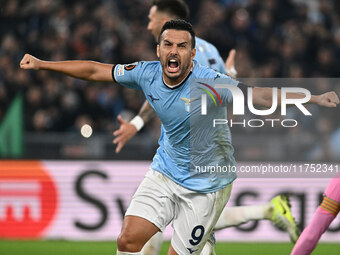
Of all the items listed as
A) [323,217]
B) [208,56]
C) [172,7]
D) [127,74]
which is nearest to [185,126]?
[127,74]

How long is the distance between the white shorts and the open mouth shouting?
3.03 ft

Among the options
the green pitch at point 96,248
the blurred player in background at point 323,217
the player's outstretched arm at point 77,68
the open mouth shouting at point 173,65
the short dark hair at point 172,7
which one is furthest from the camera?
the green pitch at point 96,248

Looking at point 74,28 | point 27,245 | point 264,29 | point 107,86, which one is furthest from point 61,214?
point 264,29

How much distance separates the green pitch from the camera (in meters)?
8.09

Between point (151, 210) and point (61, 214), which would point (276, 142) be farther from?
point (151, 210)

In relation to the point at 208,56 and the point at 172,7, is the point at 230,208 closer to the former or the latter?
the point at 208,56

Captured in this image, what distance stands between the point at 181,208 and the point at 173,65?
3.80ft

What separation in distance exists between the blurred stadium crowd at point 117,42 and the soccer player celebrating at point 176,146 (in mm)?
6039

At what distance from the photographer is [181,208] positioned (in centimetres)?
558

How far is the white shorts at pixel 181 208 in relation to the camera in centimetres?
548

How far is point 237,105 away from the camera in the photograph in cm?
548

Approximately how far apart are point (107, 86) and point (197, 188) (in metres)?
7.39

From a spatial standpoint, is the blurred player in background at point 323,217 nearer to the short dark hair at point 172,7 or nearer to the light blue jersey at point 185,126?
the light blue jersey at point 185,126

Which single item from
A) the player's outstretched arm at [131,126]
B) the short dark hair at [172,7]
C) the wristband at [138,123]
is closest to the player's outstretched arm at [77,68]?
the player's outstretched arm at [131,126]
